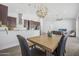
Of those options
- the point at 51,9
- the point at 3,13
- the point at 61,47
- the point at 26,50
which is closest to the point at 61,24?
the point at 51,9

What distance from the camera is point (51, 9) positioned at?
1680mm

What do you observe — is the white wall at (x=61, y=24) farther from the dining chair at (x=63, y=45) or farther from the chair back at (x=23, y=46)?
the chair back at (x=23, y=46)

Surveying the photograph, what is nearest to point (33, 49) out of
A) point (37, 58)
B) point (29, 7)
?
point (37, 58)

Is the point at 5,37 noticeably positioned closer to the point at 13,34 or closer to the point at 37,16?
the point at 13,34

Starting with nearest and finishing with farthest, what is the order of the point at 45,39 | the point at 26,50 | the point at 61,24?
1. the point at 26,50
2. the point at 61,24
3. the point at 45,39

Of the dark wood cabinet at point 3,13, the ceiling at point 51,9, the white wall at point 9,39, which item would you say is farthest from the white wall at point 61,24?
the dark wood cabinet at point 3,13

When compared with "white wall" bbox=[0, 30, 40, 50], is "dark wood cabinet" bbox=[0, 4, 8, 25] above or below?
above

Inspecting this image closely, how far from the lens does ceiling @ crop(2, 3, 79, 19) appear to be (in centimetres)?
162

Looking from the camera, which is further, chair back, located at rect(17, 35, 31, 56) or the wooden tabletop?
the wooden tabletop

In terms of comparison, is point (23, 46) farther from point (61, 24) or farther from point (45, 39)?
point (61, 24)

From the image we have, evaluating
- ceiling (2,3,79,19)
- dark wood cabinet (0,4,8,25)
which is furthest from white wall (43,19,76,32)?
dark wood cabinet (0,4,8,25)

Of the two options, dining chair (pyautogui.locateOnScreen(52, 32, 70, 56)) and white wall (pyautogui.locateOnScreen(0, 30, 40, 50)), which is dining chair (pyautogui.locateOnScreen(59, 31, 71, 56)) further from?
white wall (pyautogui.locateOnScreen(0, 30, 40, 50))

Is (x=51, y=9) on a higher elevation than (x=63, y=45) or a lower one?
higher

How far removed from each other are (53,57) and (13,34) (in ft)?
2.36
